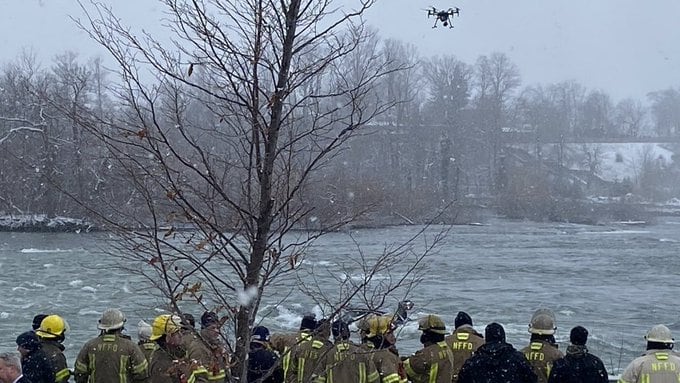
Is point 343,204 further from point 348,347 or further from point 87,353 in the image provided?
point 87,353

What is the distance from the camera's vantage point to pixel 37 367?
643 cm

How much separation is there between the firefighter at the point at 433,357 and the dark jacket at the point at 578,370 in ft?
2.71

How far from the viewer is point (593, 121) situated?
92.7 metres

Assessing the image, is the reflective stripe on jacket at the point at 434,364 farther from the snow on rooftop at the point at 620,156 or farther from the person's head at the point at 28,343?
the snow on rooftop at the point at 620,156

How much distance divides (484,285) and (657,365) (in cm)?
1978

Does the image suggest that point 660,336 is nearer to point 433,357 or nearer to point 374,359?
point 433,357

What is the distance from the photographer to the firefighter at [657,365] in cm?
596

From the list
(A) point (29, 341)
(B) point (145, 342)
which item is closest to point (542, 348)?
(B) point (145, 342)

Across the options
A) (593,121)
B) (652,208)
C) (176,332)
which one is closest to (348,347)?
(176,332)

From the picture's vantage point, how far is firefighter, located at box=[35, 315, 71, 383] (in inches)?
261

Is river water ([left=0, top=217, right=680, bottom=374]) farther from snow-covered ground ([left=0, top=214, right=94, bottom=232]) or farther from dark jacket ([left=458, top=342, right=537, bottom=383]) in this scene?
dark jacket ([left=458, top=342, right=537, bottom=383])

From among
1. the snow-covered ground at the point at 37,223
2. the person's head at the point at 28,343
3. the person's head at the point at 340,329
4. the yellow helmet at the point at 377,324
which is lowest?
the snow-covered ground at the point at 37,223

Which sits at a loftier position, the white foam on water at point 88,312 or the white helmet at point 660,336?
the white helmet at point 660,336

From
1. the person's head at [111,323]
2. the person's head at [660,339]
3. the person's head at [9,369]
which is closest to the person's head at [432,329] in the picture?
the person's head at [660,339]
